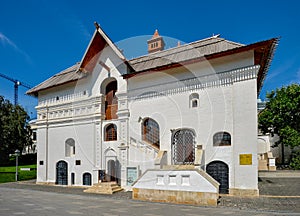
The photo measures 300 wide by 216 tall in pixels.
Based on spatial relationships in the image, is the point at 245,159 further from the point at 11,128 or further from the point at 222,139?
the point at 11,128

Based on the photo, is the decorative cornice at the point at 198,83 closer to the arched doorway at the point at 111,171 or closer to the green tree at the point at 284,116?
the arched doorway at the point at 111,171

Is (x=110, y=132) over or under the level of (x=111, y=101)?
under

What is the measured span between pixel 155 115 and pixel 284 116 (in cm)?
1771

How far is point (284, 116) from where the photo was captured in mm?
29188

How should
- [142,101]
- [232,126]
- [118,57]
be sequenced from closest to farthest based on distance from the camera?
[232,126]
[142,101]
[118,57]

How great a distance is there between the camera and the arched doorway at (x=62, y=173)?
22034 millimetres

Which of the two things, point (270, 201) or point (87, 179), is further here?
point (87, 179)

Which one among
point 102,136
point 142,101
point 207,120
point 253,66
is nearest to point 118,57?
point 142,101

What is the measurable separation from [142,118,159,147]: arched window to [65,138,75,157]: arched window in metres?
7.04

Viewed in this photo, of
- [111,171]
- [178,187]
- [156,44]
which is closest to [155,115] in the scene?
[111,171]

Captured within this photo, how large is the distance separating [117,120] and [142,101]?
2.41m

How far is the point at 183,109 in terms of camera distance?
16.7 meters

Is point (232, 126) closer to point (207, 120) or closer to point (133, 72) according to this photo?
point (207, 120)

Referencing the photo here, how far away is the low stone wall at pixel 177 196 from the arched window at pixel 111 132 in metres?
6.01
